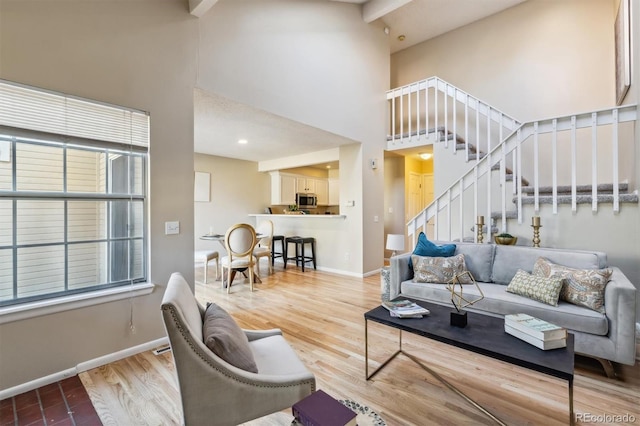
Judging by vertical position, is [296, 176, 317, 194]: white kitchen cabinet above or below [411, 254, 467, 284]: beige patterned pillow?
above

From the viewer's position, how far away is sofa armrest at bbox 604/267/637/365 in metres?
1.90

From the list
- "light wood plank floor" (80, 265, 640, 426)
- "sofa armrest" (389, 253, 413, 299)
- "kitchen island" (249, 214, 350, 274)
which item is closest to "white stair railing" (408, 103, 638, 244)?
"sofa armrest" (389, 253, 413, 299)

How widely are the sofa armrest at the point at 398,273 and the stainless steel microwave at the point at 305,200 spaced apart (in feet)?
14.3

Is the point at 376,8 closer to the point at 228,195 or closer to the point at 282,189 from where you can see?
the point at 282,189

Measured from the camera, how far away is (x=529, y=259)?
2.74m

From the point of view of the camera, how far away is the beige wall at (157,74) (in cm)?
190

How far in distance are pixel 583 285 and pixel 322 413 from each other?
241 cm

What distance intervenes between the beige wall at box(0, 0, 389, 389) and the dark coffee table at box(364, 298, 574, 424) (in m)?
2.02

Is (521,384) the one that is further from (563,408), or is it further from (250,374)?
(250,374)

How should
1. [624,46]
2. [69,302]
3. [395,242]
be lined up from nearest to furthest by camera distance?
[69,302] → [624,46] → [395,242]

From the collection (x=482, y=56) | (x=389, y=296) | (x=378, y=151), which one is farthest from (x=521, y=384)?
(x=482, y=56)

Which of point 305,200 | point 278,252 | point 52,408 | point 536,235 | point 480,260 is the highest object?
point 305,200

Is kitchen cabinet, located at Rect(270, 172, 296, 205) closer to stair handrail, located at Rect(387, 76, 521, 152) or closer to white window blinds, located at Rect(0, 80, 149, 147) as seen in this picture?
stair handrail, located at Rect(387, 76, 521, 152)

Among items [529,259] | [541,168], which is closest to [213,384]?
[529,259]
